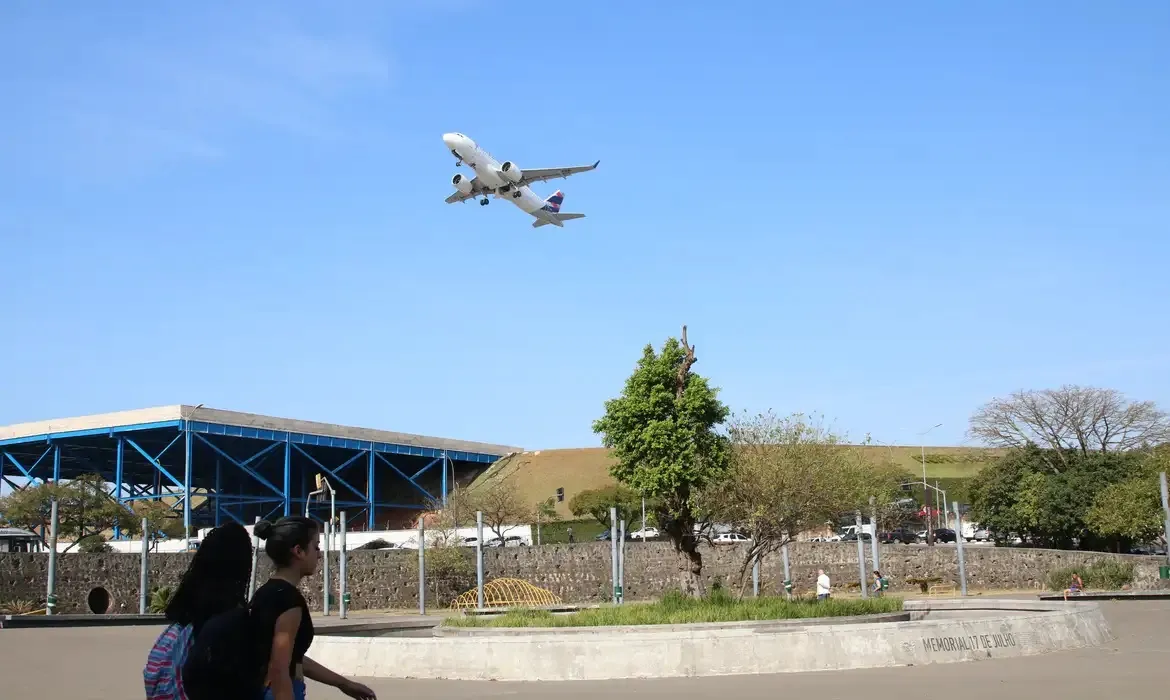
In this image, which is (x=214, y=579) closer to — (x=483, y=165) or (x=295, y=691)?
(x=295, y=691)

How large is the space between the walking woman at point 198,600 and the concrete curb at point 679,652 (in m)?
10.0

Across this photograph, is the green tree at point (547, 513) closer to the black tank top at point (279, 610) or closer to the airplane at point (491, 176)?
the airplane at point (491, 176)

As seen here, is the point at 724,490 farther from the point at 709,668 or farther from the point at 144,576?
the point at 144,576

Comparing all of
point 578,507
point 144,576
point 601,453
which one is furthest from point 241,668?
point 601,453

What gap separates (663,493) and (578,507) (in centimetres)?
6094

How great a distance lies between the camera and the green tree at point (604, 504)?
7475 centimetres

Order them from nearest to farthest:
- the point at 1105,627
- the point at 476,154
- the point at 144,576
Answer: the point at 1105,627 → the point at 144,576 → the point at 476,154

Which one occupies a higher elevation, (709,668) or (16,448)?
(16,448)

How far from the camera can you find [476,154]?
5225 centimetres

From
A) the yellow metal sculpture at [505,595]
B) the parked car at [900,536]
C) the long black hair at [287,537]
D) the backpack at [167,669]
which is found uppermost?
the long black hair at [287,537]

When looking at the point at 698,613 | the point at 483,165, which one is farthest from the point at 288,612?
the point at 483,165

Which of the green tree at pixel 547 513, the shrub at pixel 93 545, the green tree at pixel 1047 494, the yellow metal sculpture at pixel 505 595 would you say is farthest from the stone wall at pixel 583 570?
the green tree at pixel 547 513

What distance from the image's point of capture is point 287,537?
552cm

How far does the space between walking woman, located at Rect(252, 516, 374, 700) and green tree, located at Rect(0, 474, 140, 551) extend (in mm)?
60247
